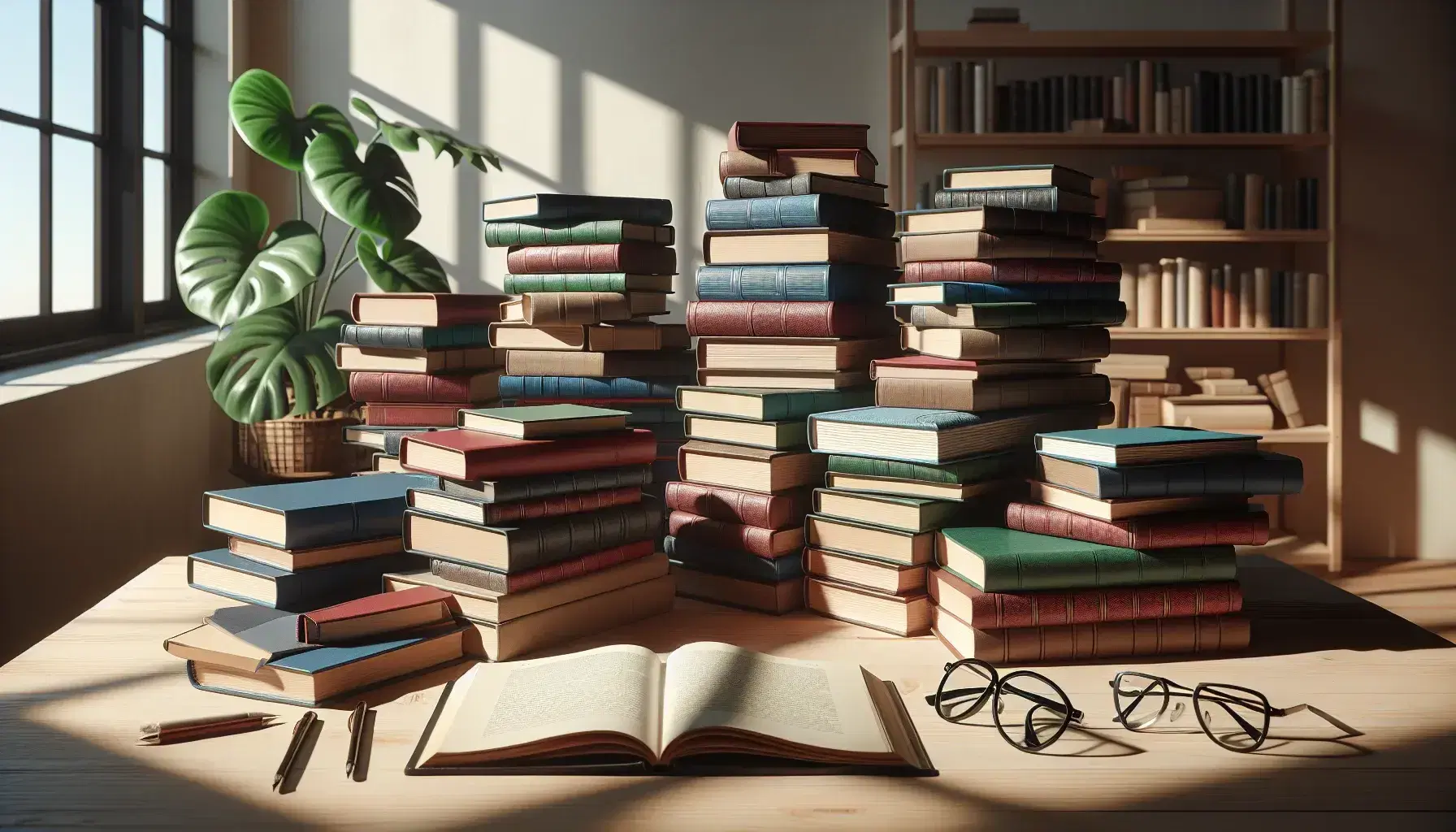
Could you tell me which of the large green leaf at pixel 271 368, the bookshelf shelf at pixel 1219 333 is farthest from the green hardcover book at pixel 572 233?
the bookshelf shelf at pixel 1219 333

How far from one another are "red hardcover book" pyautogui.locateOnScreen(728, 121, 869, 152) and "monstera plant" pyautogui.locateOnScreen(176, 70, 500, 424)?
4.99 ft

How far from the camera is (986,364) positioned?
1.33m

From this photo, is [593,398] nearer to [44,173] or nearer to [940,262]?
[940,262]

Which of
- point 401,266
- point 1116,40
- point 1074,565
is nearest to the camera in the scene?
point 1074,565

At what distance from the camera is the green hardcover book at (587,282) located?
1628mm

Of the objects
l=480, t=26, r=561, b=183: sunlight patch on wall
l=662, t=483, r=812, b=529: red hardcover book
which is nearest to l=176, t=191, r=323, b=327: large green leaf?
l=480, t=26, r=561, b=183: sunlight patch on wall

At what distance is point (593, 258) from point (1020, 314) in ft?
2.04

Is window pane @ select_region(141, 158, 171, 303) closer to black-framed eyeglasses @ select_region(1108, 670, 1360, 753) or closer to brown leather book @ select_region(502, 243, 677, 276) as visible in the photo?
brown leather book @ select_region(502, 243, 677, 276)

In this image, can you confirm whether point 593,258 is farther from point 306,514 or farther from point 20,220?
point 20,220

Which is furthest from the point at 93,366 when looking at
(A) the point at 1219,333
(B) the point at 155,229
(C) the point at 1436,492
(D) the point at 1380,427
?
(C) the point at 1436,492

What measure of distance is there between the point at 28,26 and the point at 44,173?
12.3 inches

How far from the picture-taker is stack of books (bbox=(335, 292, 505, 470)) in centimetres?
179

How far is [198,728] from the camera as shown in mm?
918

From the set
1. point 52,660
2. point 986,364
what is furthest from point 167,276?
point 986,364
